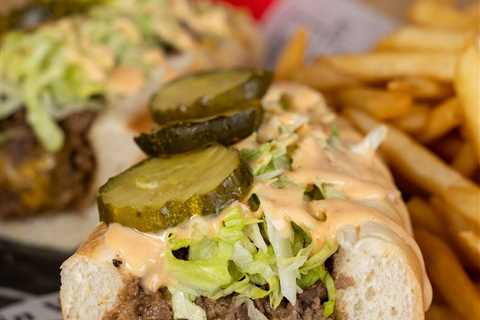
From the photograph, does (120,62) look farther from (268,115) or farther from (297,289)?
(297,289)

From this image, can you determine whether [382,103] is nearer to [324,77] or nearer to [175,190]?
[324,77]

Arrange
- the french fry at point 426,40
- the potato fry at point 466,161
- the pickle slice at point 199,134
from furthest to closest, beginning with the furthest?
the french fry at point 426,40
the potato fry at point 466,161
the pickle slice at point 199,134

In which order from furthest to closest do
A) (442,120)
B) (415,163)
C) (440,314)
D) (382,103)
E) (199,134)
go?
1. (382,103)
2. (442,120)
3. (415,163)
4. (440,314)
5. (199,134)

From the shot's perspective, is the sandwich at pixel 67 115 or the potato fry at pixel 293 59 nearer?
the sandwich at pixel 67 115

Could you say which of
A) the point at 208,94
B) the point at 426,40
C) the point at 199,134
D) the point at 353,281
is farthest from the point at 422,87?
the point at 353,281

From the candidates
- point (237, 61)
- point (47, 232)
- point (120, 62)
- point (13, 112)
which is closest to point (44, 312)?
point (47, 232)

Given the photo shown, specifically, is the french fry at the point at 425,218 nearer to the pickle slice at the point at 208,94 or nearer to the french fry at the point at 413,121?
the french fry at the point at 413,121

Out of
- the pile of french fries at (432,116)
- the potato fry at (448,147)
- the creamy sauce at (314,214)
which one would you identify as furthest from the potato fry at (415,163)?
the creamy sauce at (314,214)
